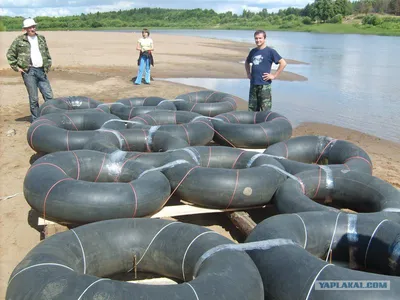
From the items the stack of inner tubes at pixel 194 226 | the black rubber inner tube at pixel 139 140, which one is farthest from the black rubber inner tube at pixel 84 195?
the black rubber inner tube at pixel 139 140

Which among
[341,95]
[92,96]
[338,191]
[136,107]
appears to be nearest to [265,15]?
[341,95]

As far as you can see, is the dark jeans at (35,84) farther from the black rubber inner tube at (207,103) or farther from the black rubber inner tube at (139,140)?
the black rubber inner tube at (207,103)

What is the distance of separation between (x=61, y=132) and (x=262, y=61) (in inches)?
130

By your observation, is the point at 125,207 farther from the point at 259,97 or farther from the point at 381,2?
the point at 381,2

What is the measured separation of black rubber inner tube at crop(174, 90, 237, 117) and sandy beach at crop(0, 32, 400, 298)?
5.24 ft

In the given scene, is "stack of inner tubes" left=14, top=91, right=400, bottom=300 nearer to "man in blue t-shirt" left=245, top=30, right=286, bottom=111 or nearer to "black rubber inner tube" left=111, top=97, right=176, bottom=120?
"black rubber inner tube" left=111, top=97, right=176, bottom=120

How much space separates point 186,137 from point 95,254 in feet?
10.1

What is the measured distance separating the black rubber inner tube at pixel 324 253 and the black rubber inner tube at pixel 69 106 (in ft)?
15.7

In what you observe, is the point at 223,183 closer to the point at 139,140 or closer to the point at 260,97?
the point at 139,140

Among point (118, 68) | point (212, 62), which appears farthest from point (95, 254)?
point (212, 62)

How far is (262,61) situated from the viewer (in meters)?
6.46

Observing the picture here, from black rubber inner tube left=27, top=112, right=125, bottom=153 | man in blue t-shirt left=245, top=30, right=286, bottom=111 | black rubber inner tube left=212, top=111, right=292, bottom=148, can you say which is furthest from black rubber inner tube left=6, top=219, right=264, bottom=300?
man in blue t-shirt left=245, top=30, right=286, bottom=111

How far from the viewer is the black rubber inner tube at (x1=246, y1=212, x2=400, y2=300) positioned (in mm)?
2725

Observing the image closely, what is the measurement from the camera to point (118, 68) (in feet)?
54.7
